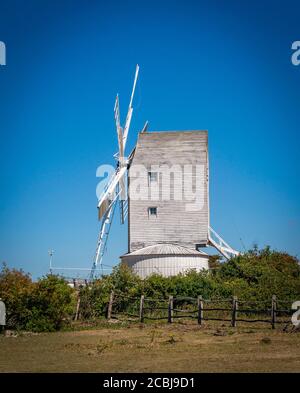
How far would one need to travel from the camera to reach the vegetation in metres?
26.8

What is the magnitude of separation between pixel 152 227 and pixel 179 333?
19.1 metres

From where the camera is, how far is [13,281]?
28.1 metres

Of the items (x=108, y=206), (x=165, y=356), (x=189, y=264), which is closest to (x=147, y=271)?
(x=189, y=264)

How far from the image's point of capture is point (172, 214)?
43.5 metres

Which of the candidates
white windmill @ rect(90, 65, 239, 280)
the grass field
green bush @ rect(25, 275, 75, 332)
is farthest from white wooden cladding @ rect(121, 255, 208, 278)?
green bush @ rect(25, 275, 75, 332)

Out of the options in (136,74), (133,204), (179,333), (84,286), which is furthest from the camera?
(136,74)

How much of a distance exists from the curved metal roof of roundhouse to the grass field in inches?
554

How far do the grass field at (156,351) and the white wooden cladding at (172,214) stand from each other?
54.3 ft

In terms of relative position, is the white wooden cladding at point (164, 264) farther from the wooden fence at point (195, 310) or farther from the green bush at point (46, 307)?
the green bush at point (46, 307)

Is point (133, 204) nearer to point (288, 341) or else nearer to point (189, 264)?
point (189, 264)

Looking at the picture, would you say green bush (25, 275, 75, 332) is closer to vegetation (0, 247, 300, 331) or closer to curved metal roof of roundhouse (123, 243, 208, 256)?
vegetation (0, 247, 300, 331)

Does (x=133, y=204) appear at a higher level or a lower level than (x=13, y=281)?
higher

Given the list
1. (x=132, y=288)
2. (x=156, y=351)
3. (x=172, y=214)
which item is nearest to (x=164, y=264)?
(x=172, y=214)
